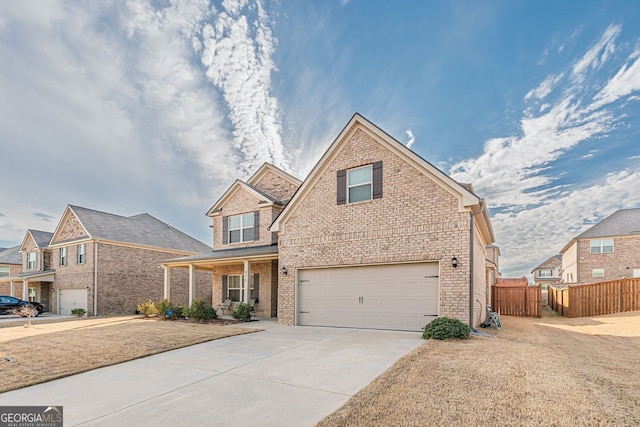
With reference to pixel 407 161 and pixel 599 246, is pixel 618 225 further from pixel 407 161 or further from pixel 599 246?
pixel 407 161

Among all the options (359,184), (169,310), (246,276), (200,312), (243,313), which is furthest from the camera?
(169,310)

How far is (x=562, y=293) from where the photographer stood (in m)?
20.1

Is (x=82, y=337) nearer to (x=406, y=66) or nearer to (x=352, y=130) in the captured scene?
Result: (x=352, y=130)

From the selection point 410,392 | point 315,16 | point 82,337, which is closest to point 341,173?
point 315,16

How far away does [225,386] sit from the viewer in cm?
574

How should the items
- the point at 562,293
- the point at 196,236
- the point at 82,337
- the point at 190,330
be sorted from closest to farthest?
the point at 82,337 < the point at 190,330 < the point at 562,293 < the point at 196,236

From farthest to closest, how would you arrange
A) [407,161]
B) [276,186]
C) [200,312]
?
1. [276,186]
2. [200,312]
3. [407,161]

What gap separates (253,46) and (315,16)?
9.26 ft

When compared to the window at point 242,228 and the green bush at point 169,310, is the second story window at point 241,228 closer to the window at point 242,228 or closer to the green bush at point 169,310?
the window at point 242,228

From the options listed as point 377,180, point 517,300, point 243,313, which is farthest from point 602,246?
point 243,313

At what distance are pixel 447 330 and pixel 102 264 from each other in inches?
891

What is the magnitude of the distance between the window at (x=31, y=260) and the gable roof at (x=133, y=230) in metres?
5.53

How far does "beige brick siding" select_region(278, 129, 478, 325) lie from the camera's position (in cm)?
1034

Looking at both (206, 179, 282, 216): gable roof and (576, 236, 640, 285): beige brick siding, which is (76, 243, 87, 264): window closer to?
(206, 179, 282, 216): gable roof
